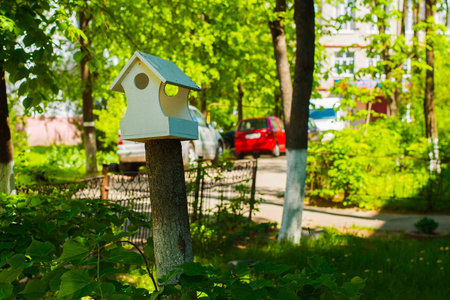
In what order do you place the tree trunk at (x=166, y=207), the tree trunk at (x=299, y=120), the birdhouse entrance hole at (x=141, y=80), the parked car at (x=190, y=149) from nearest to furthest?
the tree trunk at (x=166, y=207) → the birdhouse entrance hole at (x=141, y=80) → the tree trunk at (x=299, y=120) → the parked car at (x=190, y=149)

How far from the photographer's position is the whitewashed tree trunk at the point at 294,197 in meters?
6.64

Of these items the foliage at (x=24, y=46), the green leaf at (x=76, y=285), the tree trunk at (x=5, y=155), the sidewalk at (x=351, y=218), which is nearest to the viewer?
the green leaf at (x=76, y=285)

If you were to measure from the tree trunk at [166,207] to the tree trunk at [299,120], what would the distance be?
14.2 feet

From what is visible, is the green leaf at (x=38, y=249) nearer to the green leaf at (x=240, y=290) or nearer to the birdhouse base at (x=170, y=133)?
the birdhouse base at (x=170, y=133)

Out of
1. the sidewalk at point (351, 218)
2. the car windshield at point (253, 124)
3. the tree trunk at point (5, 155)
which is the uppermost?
the car windshield at point (253, 124)

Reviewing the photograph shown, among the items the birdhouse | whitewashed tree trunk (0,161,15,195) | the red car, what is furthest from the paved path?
the red car

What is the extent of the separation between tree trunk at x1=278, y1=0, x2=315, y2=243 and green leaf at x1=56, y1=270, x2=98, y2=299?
5.08 m

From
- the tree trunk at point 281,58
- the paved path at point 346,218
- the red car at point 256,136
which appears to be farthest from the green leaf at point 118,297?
the red car at point 256,136

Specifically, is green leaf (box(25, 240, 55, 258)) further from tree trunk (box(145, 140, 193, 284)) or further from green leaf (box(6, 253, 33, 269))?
tree trunk (box(145, 140, 193, 284))

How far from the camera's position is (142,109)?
7.77 feet

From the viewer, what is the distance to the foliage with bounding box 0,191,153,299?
170 cm

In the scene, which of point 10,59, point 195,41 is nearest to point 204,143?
point 195,41

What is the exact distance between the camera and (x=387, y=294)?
441 centimetres

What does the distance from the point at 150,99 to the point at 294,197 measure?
4.65 metres
